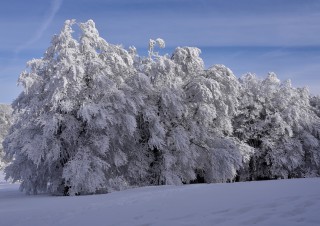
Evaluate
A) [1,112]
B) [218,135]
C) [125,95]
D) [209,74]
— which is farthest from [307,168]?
[1,112]

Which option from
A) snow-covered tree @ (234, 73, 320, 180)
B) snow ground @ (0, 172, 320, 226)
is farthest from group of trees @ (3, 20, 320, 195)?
snow ground @ (0, 172, 320, 226)

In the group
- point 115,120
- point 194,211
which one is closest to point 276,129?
point 115,120

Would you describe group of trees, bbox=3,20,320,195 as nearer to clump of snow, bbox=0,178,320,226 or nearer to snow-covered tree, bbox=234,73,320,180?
snow-covered tree, bbox=234,73,320,180

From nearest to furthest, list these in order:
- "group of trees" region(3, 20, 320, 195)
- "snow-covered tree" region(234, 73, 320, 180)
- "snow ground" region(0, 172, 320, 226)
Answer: "snow ground" region(0, 172, 320, 226) < "group of trees" region(3, 20, 320, 195) < "snow-covered tree" region(234, 73, 320, 180)

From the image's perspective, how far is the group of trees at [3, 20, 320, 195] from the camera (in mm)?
18844

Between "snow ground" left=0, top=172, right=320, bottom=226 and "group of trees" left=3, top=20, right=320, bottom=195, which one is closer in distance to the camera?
"snow ground" left=0, top=172, right=320, bottom=226

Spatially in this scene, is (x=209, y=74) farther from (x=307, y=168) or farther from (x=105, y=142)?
(x=307, y=168)

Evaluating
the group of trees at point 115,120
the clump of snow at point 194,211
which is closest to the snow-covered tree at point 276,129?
the group of trees at point 115,120

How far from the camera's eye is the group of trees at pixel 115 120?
18.8 metres

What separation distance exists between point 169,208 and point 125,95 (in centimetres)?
1260

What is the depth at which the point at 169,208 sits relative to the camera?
8789 mm

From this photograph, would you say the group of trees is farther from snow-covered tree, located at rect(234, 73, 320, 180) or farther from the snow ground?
the snow ground

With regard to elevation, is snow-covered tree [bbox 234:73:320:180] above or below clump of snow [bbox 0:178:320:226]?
above

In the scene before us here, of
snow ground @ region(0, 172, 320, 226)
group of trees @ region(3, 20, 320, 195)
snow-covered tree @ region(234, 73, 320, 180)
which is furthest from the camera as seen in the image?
snow-covered tree @ region(234, 73, 320, 180)
